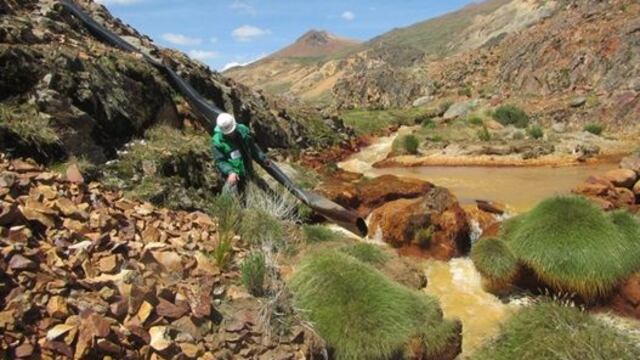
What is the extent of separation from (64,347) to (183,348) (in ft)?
3.89

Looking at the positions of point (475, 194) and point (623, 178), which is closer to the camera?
point (623, 178)

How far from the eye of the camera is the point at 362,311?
8.06m

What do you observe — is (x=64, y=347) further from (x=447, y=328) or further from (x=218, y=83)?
(x=218, y=83)

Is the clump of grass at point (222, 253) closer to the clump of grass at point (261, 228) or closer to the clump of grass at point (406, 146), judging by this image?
the clump of grass at point (261, 228)

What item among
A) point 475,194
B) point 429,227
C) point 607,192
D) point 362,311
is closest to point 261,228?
point 362,311

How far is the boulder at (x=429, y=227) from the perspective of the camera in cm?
1339

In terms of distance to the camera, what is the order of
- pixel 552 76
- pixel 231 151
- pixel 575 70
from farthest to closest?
pixel 552 76 → pixel 575 70 → pixel 231 151

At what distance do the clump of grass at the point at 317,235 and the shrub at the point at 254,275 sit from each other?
3.13 meters

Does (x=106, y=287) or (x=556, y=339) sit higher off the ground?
(x=106, y=287)

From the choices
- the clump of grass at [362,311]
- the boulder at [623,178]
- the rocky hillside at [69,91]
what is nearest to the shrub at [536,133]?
the boulder at [623,178]

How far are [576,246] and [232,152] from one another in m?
6.14

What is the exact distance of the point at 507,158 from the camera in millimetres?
27672

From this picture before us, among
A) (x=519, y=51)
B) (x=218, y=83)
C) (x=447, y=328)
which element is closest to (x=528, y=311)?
(x=447, y=328)

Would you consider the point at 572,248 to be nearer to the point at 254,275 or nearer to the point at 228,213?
the point at 228,213
